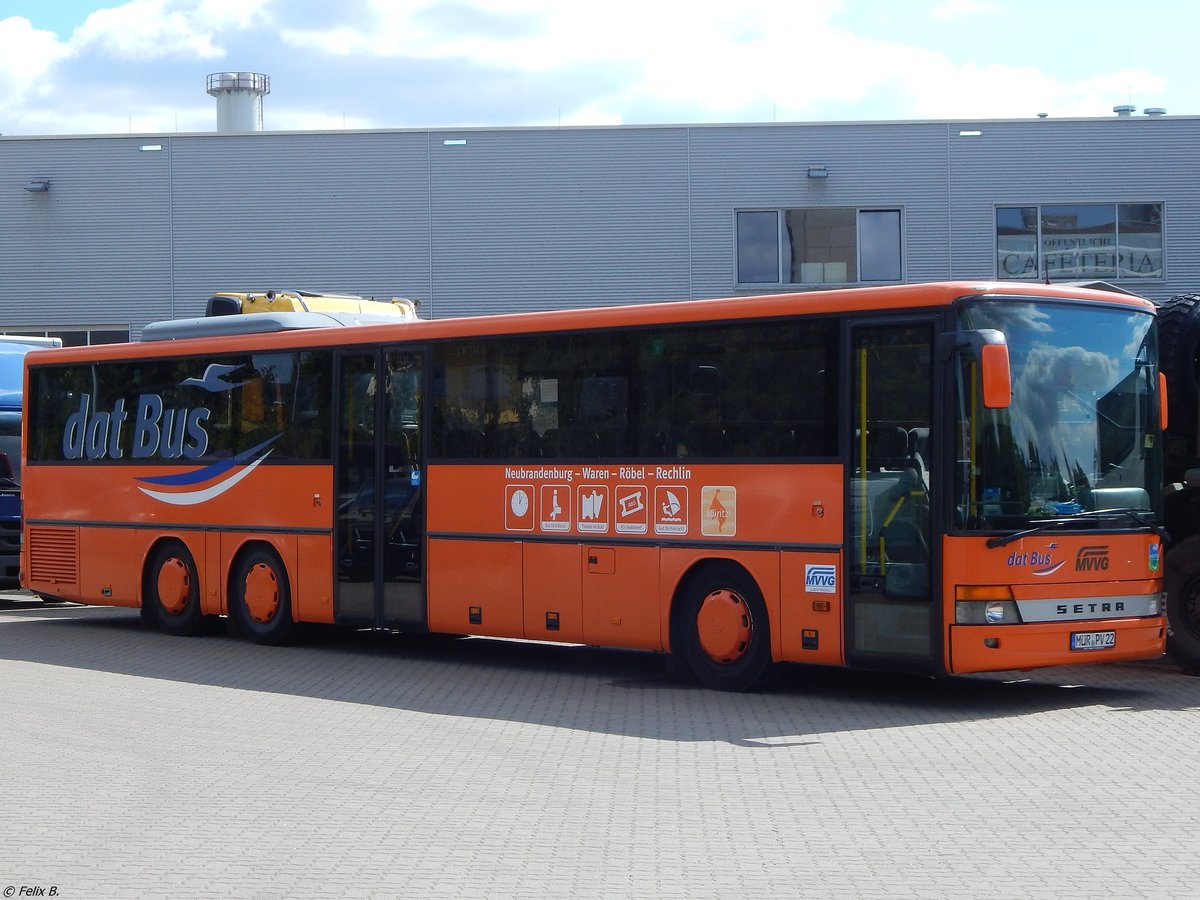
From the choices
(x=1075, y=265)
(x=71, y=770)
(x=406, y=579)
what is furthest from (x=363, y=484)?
(x=1075, y=265)

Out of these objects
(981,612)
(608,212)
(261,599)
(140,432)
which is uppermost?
(608,212)

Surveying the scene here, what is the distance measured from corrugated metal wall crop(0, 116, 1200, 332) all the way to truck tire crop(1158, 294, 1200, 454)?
64.9 feet

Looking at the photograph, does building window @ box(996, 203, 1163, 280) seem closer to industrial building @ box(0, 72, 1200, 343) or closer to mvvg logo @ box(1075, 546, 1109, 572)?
industrial building @ box(0, 72, 1200, 343)

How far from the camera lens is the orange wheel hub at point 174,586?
17406mm

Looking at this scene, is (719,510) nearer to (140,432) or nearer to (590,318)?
(590,318)

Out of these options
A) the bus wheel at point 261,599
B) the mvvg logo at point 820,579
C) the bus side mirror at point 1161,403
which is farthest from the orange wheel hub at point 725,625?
the bus wheel at point 261,599

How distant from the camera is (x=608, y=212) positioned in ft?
111

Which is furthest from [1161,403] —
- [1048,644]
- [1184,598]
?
[1048,644]

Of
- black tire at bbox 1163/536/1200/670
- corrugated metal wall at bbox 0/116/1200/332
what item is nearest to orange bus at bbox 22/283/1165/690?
black tire at bbox 1163/536/1200/670

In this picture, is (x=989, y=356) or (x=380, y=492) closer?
(x=989, y=356)

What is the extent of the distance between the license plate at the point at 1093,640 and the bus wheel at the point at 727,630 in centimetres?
223

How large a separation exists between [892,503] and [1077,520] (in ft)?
4.41

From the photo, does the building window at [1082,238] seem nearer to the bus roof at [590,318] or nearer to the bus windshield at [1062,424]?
the bus roof at [590,318]

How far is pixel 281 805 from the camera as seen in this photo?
8.23 m
